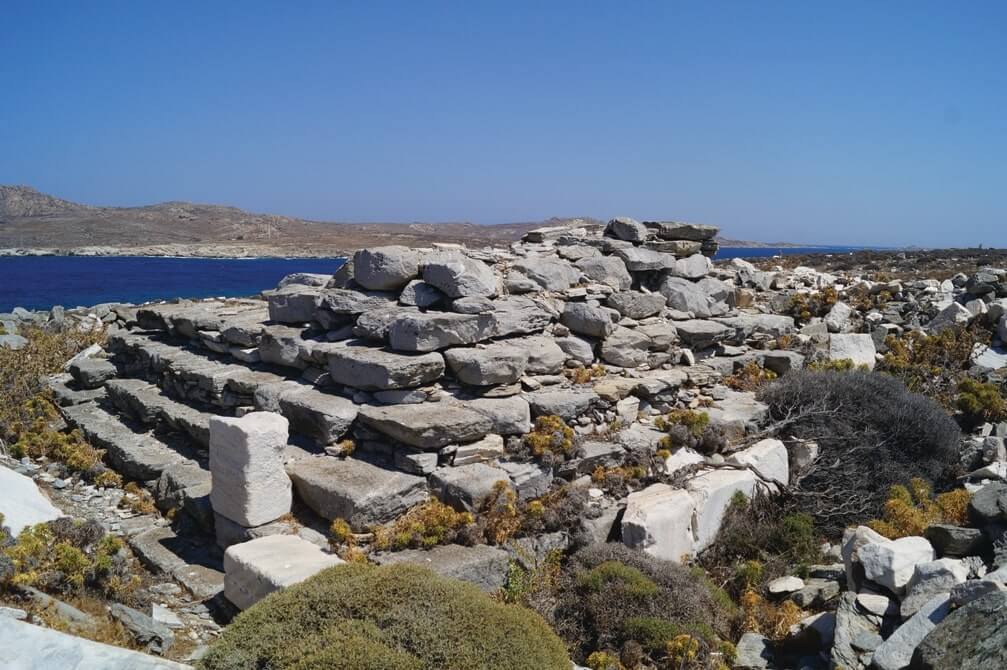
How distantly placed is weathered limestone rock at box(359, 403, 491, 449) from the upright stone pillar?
111 cm

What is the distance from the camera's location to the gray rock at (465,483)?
6703 mm

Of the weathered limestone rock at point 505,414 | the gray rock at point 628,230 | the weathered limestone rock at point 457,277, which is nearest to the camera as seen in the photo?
the weathered limestone rock at point 505,414

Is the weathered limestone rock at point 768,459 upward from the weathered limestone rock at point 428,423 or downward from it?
downward

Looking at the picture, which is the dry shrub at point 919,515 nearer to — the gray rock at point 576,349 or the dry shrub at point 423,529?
the gray rock at point 576,349

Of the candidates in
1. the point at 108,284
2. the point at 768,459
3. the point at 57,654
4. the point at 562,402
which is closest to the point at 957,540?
the point at 768,459

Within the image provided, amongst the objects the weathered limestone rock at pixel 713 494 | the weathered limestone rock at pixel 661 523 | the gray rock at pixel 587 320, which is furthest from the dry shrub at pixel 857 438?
the gray rock at pixel 587 320

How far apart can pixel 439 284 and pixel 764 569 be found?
17.6 ft

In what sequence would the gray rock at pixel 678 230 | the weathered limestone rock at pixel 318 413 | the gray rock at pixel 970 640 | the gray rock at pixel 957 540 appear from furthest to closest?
the gray rock at pixel 678 230, the weathered limestone rock at pixel 318 413, the gray rock at pixel 957 540, the gray rock at pixel 970 640

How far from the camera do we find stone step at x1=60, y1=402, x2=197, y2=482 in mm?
8422

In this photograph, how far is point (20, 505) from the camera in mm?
6199

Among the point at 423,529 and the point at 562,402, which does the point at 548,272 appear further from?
the point at 423,529

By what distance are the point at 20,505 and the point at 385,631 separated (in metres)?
4.63

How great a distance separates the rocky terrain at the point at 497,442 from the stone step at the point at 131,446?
44 millimetres

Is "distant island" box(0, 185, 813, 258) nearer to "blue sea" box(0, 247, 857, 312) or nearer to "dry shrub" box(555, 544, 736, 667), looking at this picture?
"blue sea" box(0, 247, 857, 312)
